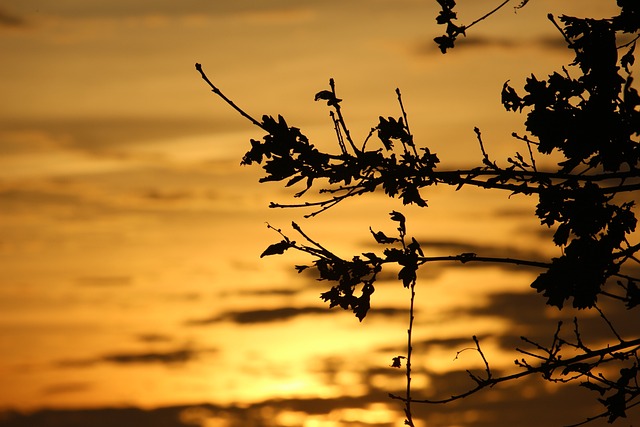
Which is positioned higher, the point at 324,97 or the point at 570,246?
the point at 324,97

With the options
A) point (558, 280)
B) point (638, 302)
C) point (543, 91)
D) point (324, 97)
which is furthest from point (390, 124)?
point (638, 302)

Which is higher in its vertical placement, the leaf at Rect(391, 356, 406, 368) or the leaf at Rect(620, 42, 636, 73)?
the leaf at Rect(620, 42, 636, 73)

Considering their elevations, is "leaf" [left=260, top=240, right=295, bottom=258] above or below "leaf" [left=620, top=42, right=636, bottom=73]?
below

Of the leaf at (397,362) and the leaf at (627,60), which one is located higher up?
the leaf at (627,60)

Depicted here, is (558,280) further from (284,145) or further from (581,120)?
(284,145)

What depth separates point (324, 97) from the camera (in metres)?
8.83

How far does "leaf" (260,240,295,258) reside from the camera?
29.4 feet

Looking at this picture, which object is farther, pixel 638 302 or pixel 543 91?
pixel 543 91

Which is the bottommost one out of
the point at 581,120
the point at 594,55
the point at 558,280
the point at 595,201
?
the point at 558,280

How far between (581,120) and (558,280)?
52.5 inches

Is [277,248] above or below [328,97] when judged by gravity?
below

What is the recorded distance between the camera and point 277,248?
8.98m

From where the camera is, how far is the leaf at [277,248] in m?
8.96

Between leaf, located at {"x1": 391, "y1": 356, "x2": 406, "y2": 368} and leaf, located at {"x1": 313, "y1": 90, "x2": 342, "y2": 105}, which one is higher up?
leaf, located at {"x1": 313, "y1": 90, "x2": 342, "y2": 105}
